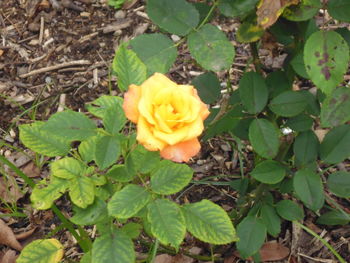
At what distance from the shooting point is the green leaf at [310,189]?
1.33 meters

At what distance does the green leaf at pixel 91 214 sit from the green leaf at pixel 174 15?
1.62 ft

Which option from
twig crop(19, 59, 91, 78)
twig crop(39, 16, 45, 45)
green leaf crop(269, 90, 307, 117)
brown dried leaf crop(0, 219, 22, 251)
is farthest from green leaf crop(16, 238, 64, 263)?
twig crop(39, 16, 45, 45)

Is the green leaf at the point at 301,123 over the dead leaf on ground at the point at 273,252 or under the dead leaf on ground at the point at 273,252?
over

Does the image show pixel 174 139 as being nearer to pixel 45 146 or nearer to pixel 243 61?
pixel 45 146

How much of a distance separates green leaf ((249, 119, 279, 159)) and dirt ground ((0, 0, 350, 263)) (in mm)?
611

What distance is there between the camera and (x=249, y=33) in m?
1.16

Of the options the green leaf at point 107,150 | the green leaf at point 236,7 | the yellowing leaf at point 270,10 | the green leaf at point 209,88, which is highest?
the yellowing leaf at point 270,10

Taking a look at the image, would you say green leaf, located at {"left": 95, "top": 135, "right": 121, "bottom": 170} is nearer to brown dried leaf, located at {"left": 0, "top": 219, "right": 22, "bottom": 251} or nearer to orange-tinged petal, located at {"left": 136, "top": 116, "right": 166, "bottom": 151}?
orange-tinged petal, located at {"left": 136, "top": 116, "right": 166, "bottom": 151}

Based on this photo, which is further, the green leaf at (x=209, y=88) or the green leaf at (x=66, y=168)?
the green leaf at (x=209, y=88)

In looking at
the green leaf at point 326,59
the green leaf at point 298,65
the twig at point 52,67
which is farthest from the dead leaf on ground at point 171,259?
the twig at point 52,67

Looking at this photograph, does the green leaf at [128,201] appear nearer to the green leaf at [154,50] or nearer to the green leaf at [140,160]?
the green leaf at [140,160]

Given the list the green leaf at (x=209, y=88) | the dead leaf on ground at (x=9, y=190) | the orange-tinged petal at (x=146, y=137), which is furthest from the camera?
the dead leaf on ground at (x=9, y=190)

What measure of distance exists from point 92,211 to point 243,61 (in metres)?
1.36

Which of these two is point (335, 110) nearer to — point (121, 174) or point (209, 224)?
point (209, 224)
